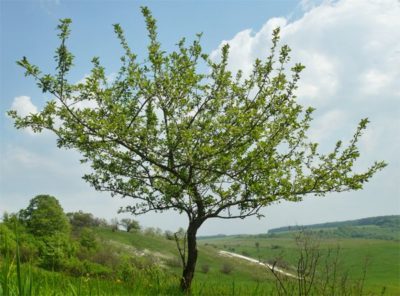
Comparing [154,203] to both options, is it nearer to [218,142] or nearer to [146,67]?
[218,142]

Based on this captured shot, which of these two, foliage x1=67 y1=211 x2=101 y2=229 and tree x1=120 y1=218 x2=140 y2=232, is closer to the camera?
foliage x1=67 y1=211 x2=101 y2=229

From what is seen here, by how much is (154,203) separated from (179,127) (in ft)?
10.3

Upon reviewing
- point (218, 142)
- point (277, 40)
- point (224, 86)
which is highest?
point (277, 40)

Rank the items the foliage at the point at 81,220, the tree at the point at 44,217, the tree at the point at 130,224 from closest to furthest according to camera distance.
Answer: the tree at the point at 44,217, the foliage at the point at 81,220, the tree at the point at 130,224

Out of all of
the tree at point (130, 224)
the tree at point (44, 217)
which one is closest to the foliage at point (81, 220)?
the tree at point (130, 224)

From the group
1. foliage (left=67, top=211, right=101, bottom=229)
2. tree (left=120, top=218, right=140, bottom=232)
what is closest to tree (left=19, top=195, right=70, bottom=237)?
foliage (left=67, top=211, right=101, bottom=229)

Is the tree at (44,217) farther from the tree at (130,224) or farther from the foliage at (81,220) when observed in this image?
the tree at (130,224)

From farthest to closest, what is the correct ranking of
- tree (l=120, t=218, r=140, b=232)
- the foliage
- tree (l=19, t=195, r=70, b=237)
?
1. tree (l=120, t=218, r=140, b=232)
2. the foliage
3. tree (l=19, t=195, r=70, b=237)

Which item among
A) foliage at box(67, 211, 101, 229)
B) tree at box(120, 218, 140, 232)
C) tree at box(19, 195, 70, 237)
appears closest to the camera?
tree at box(19, 195, 70, 237)

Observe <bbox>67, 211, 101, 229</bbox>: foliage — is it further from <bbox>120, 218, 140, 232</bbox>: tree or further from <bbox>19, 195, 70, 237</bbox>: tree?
<bbox>19, 195, 70, 237</bbox>: tree

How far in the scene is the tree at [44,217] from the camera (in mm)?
37625

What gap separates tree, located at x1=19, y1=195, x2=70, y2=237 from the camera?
3762cm

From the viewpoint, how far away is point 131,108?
13.5m

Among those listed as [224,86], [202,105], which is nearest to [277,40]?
[224,86]
